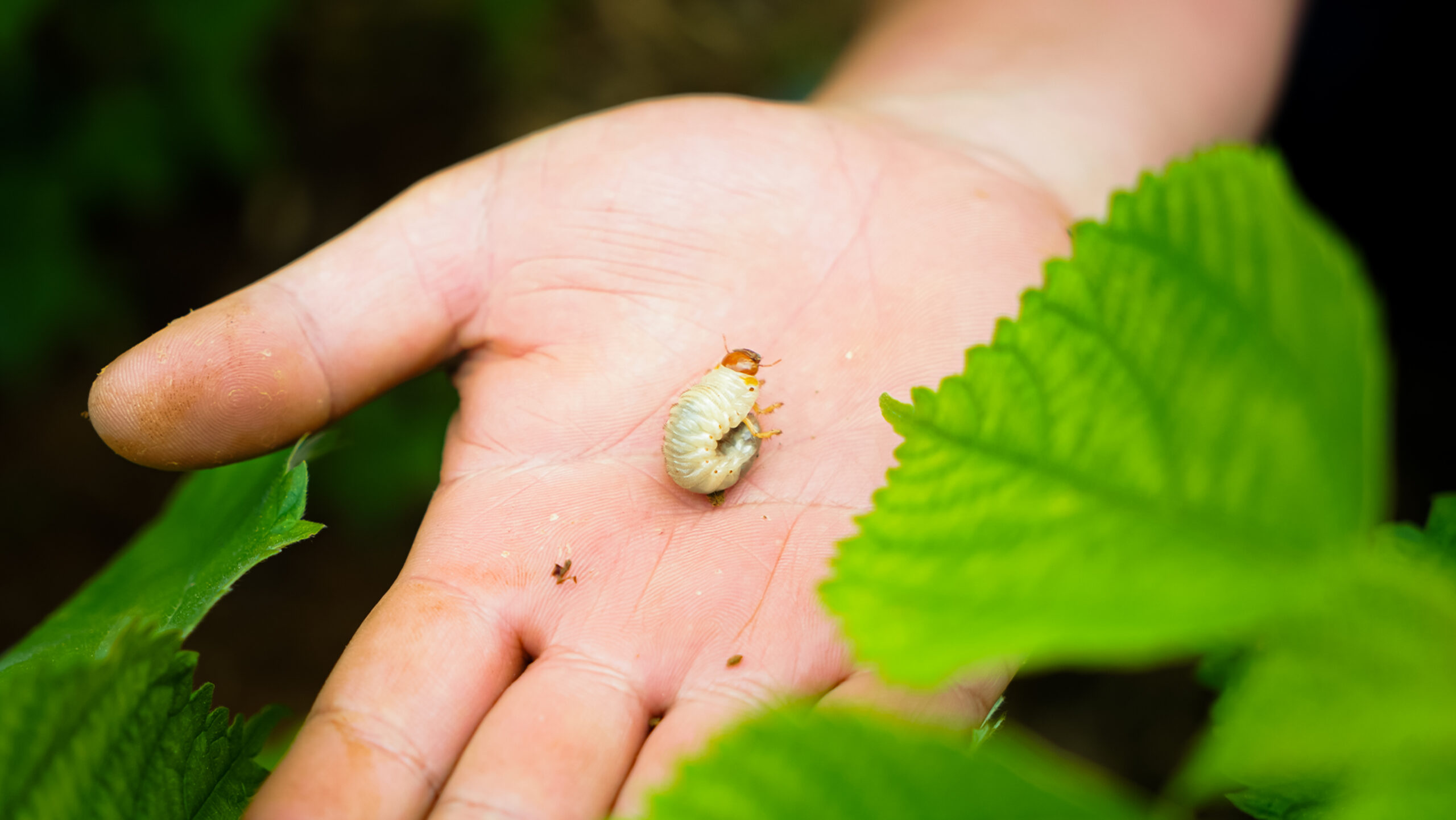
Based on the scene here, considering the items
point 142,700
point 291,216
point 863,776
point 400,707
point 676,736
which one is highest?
point 863,776

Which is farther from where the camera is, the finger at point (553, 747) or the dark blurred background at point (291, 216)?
the dark blurred background at point (291, 216)

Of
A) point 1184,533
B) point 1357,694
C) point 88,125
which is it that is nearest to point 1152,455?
point 1184,533

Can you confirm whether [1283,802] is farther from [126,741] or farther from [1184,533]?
[126,741]

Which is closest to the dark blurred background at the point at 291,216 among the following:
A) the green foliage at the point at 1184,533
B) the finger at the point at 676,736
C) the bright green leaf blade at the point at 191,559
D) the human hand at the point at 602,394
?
the human hand at the point at 602,394

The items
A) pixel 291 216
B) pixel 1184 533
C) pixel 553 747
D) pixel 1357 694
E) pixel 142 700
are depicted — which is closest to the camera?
pixel 1357 694

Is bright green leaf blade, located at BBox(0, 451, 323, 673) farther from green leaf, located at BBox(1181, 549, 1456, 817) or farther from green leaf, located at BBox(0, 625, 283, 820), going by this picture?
green leaf, located at BBox(1181, 549, 1456, 817)

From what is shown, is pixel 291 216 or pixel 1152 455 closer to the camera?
pixel 1152 455

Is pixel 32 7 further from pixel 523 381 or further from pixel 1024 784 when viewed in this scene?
pixel 1024 784

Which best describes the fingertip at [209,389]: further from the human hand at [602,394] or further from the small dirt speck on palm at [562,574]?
A: the small dirt speck on palm at [562,574]

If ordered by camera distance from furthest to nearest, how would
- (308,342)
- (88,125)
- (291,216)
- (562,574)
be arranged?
(291,216), (88,125), (308,342), (562,574)
